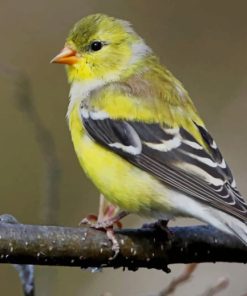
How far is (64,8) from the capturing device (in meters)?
8.10

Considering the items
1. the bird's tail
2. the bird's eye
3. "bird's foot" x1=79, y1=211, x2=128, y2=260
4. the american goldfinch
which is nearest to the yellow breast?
the american goldfinch

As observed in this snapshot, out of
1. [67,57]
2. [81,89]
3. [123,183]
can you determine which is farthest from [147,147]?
[67,57]

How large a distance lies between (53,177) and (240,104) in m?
3.12

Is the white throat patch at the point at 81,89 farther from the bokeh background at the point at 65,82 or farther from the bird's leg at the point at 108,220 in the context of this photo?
the bokeh background at the point at 65,82

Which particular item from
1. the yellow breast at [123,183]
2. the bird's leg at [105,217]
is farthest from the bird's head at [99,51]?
the bird's leg at [105,217]

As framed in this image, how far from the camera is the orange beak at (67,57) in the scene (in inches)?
193

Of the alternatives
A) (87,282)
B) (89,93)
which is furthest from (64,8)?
(89,93)

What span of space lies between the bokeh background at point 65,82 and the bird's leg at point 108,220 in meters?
1.93

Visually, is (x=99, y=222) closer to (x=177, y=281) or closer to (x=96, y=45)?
(x=177, y=281)

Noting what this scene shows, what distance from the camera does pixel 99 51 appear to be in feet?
16.7

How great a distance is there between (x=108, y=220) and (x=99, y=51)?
128 cm

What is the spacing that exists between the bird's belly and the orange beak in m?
0.69

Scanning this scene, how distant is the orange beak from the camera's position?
4914 millimetres

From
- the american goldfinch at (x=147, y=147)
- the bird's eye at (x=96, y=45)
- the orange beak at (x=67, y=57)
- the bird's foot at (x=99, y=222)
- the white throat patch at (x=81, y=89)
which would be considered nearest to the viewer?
the bird's foot at (x=99, y=222)
